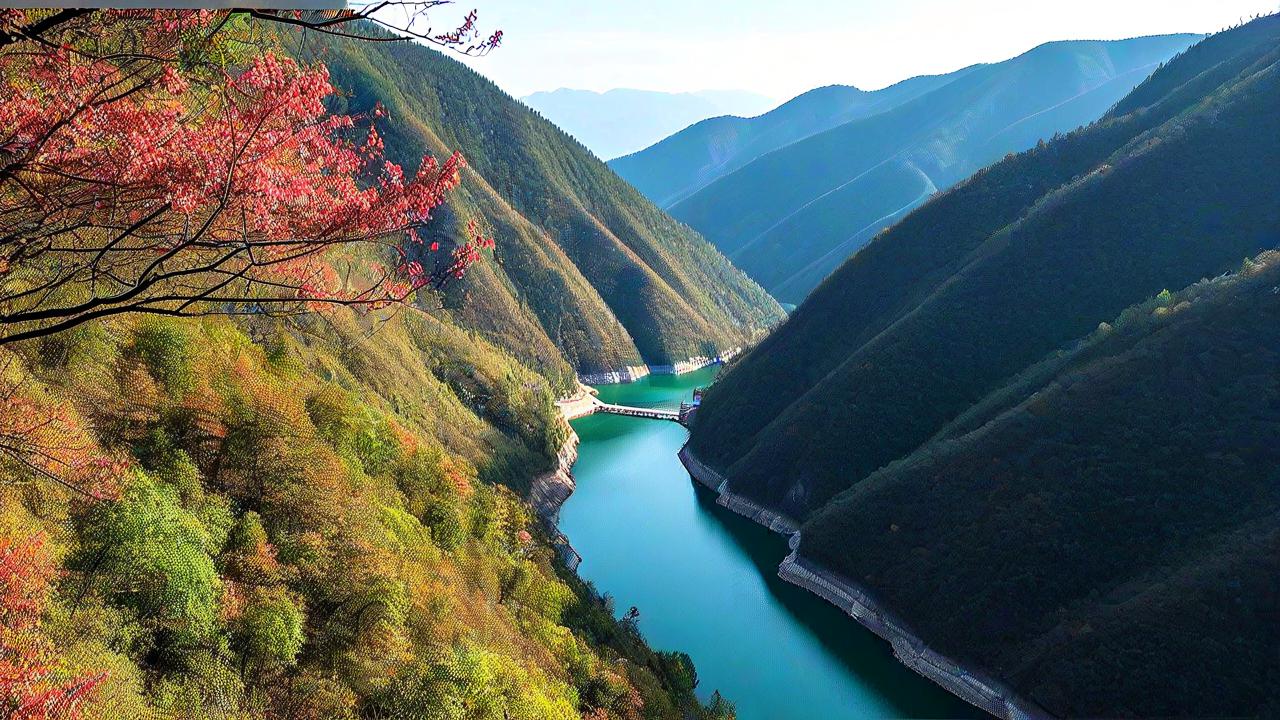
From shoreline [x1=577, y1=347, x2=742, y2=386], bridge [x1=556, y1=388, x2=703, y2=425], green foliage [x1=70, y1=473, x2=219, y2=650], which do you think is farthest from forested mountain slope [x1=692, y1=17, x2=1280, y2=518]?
green foliage [x1=70, y1=473, x2=219, y2=650]

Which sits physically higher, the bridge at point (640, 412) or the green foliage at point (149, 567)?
the green foliage at point (149, 567)

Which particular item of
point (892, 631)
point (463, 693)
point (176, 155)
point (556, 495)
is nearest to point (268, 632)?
point (463, 693)

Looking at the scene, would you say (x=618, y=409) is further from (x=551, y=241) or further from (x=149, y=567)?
(x=149, y=567)

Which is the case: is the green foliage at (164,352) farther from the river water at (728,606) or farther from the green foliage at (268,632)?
the river water at (728,606)

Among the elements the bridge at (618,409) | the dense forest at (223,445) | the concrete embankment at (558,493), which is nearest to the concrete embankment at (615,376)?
the bridge at (618,409)

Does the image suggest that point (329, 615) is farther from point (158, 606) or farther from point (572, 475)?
point (572, 475)

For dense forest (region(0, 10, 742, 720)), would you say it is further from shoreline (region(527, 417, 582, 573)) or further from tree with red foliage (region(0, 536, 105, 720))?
shoreline (region(527, 417, 582, 573))

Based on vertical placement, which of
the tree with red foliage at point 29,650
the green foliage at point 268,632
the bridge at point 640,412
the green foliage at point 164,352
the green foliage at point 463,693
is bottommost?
the bridge at point 640,412
